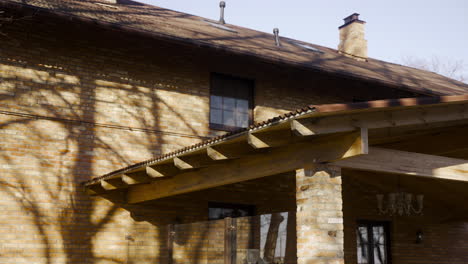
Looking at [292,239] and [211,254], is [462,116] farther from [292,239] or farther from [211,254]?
[211,254]

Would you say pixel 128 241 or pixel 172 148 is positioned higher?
pixel 172 148

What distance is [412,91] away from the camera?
1260 centimetres

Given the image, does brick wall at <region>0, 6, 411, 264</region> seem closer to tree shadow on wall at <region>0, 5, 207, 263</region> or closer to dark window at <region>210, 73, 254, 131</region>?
tree shadow on wall at <region>0, 5, 207, 263</region>

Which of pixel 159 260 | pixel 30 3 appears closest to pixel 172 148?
pixel 159 260

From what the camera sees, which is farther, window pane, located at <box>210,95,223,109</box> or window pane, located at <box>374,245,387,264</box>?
window pane, located at <box>374,245,387,264</box>

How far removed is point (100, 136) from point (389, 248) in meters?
7.12

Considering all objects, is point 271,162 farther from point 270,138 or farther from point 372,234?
point 372,234

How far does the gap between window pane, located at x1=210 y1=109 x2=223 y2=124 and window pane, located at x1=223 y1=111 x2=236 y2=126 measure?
3.6 inches

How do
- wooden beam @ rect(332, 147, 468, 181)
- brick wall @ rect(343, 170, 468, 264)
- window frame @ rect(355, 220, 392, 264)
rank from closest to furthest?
wooden beam @ rect(332, 147, 468, 181) < brick wall @ rect(343, 170, 468, 264) < window frame @ rect(355, 220, 392, 264)

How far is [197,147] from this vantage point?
6.65 m

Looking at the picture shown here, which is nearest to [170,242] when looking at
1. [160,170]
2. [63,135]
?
[160,170]

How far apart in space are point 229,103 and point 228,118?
334mm

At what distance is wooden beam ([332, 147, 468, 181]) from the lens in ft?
20.3

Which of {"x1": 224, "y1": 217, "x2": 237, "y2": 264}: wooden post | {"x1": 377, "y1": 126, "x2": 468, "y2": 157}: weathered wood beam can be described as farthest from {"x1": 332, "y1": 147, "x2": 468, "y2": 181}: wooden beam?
{"x1": 224, "y1": 217, "x2": 237, "y2": 264}: wooden post
